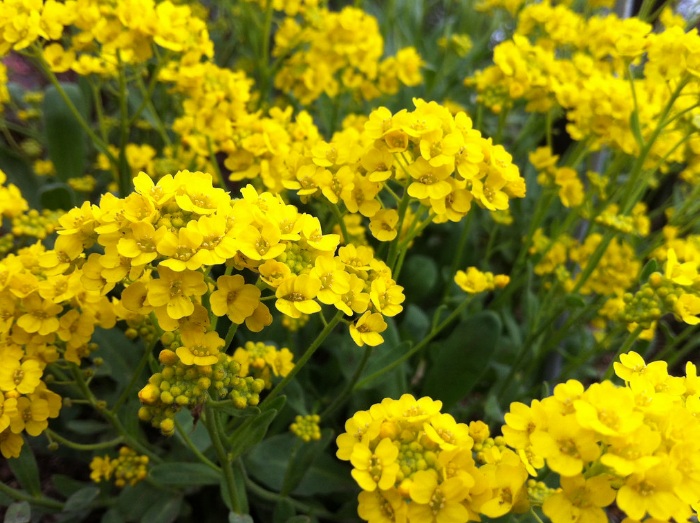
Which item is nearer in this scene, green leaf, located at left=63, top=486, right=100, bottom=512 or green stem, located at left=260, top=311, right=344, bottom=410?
green stem, located at left=260, top=311, right=344, bottom=410

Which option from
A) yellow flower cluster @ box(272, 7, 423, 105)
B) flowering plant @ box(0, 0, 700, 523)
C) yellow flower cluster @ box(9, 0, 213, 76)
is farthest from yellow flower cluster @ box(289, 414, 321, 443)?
yellow flower cluster @ box(272, 7, 423, 105)

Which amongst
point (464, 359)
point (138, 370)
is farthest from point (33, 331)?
point (464, 359)

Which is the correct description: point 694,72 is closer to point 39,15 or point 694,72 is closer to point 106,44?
point 106,44

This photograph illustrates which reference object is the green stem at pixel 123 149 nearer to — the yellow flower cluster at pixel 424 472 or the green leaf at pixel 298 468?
the green leaf at pixel 298 468

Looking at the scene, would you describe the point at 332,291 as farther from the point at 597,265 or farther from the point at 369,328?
the point at 597,265

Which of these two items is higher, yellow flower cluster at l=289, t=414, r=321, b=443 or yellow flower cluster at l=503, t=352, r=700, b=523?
yellow flower cluster at l=503, t=352, r=700, b=523

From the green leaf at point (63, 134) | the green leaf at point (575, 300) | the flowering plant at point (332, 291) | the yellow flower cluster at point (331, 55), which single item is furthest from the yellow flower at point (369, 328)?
the green leaf at point (63, 134)

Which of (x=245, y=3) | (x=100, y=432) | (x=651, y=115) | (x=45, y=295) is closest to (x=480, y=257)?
(x=651, y=115)

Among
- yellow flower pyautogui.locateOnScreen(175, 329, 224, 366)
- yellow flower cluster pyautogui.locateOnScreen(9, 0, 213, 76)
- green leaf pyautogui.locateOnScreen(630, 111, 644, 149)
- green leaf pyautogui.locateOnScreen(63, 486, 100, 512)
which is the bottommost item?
green leaf pyautogui.locateOnScreen(63, 486, 100, 512)

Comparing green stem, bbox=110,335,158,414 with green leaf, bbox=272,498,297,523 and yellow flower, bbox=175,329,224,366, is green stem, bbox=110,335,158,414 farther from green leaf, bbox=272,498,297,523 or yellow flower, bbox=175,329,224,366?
green leaf, bbox=272,498,297,523
